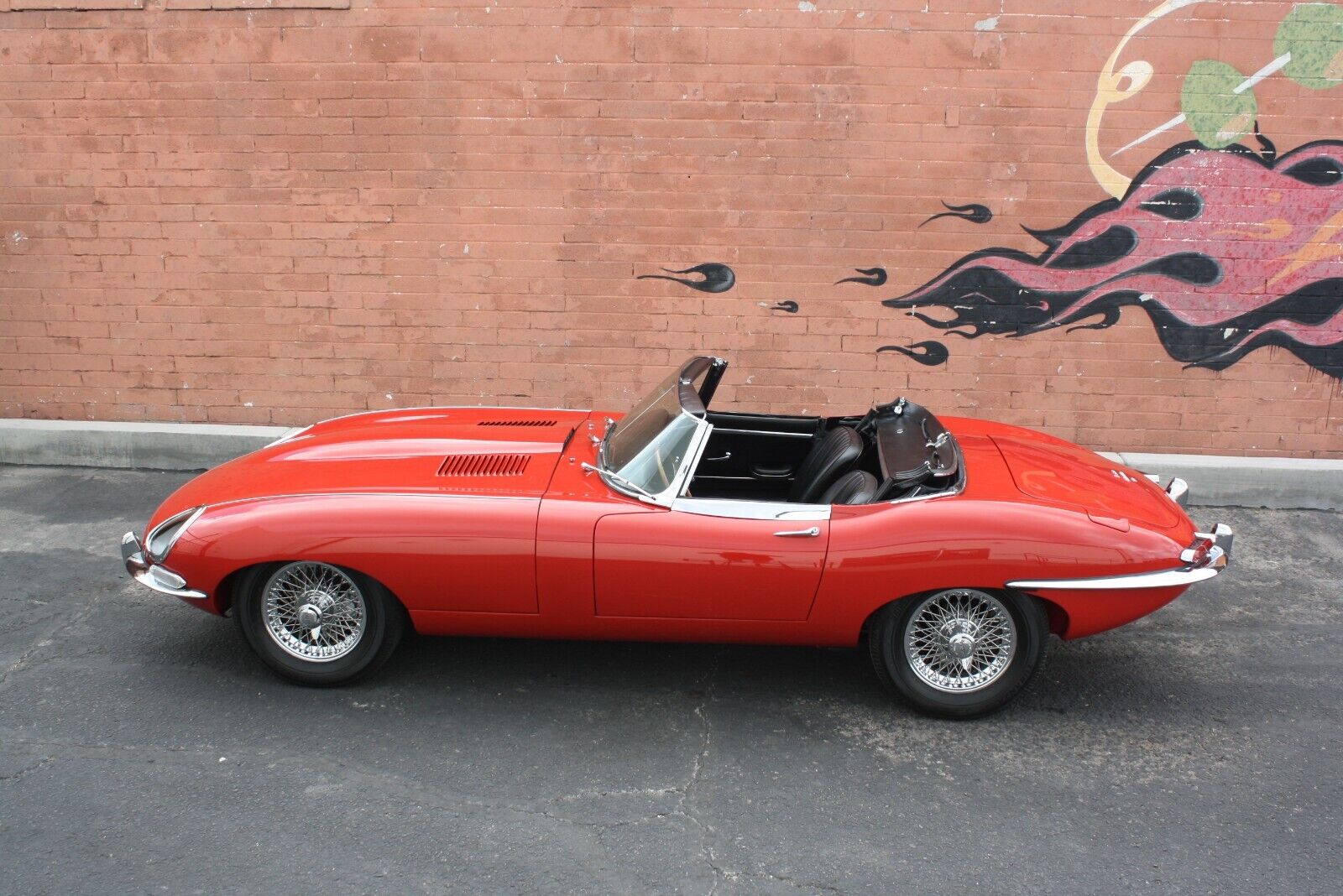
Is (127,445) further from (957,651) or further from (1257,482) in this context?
(1257,482)

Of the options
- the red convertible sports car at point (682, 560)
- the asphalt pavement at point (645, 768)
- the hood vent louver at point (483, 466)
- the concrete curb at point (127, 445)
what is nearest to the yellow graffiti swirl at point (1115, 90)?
Answer: the asphalt pavement at point (645, 768)

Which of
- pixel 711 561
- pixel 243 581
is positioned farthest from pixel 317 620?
pixel 711 561

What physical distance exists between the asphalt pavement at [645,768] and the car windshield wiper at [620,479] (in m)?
0.89

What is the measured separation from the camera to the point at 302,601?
13.6 ft

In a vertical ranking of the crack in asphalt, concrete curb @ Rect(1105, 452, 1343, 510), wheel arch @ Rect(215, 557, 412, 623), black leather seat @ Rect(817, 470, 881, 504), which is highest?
black leather seat @ Rect(817, 470, 881, 504)

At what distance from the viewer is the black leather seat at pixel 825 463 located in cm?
432

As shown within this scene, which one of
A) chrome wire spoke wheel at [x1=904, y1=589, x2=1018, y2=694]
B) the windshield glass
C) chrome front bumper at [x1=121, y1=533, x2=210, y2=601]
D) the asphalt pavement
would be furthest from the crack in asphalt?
chrome wire spoke wheel at [x1=904, y1=589, x2=1018, y2=694]

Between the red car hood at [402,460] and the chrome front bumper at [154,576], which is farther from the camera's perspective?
the red car hood at [402,460]

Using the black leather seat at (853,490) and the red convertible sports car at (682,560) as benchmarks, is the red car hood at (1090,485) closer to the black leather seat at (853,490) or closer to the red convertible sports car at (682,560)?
the red convertible sports car at (682,560)

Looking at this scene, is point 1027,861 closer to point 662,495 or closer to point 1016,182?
point 662,495

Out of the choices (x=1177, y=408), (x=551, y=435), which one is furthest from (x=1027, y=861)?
(x=1177, y=408)

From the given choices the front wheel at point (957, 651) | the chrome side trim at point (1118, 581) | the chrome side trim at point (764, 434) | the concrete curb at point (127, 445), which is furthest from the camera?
the concrete curb at point (127, 445)

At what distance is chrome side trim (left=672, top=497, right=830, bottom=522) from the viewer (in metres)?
4.00

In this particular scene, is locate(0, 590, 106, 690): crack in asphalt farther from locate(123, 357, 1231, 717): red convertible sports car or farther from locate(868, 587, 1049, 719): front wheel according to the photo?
locate(868, 587, 1049, 719): front wheel
